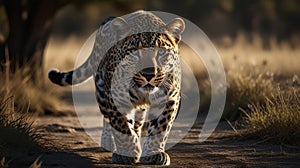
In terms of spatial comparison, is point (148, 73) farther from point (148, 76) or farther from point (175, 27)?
point (175, 27)

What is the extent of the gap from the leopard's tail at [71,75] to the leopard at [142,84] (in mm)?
1185

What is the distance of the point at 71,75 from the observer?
8430 mm

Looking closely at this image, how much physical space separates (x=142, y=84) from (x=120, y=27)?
793 mm

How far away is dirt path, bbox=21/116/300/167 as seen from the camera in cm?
644

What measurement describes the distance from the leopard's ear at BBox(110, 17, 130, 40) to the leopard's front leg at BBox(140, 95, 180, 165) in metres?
0.88

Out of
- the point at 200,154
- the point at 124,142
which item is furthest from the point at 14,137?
the point at 200,154

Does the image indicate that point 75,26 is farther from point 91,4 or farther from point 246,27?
point 91,4

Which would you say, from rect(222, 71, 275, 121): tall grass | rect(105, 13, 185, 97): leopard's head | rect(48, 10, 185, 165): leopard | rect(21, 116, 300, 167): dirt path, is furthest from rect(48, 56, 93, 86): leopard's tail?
rect(222, 71, 275, 121): tall grass

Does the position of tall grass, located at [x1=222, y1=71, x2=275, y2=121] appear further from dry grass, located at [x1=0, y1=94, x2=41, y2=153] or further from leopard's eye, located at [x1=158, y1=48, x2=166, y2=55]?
dry grass, located at [x1=0, y1=94, x2=41, y2=153]

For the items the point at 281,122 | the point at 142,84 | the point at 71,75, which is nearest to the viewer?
the point at 142,84

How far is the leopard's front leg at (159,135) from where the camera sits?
6707 millimetres

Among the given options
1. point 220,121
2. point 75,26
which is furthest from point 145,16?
point 75,26

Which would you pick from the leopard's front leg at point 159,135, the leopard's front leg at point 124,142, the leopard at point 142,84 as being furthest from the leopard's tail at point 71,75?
the leopard's front leg at point 159,135

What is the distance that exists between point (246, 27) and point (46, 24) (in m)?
23.1
